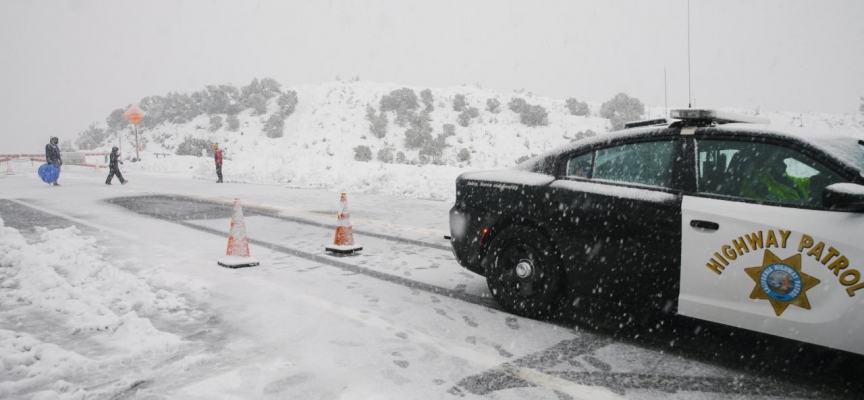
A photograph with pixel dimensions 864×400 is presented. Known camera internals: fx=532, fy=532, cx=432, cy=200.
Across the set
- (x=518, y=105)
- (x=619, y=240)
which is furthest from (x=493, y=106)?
(x=619, y=240)

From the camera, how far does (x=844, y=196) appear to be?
110 inches

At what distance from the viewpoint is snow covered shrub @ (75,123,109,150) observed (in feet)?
176

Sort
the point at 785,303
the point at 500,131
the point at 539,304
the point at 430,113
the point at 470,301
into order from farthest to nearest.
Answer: the point at 430,113 → the point at 500,131 → the point at 470,301 → the point at 539,304 → the point at 785,303

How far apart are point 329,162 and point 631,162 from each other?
777 inches

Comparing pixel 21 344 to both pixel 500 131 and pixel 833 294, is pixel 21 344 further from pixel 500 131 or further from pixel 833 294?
pixel 500 131

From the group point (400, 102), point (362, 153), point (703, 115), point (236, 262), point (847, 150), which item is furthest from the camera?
point (400, 102)

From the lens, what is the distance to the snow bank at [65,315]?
3199 millimetres

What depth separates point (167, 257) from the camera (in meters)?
6.56

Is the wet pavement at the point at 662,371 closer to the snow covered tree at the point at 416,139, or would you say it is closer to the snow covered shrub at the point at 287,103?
the snow covered tree at the point at 416,139

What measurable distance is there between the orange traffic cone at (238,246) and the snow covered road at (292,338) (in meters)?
0.19

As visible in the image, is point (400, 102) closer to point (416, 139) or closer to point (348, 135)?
point (348, 135)

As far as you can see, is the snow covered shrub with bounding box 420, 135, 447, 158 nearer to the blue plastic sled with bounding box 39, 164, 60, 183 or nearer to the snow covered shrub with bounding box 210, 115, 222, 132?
the snow covered shrub with bounding box 210, 115, 222, 132

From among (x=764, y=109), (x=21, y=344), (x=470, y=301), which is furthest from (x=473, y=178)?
(x=764, y=109)

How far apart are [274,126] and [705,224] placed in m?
45.3
